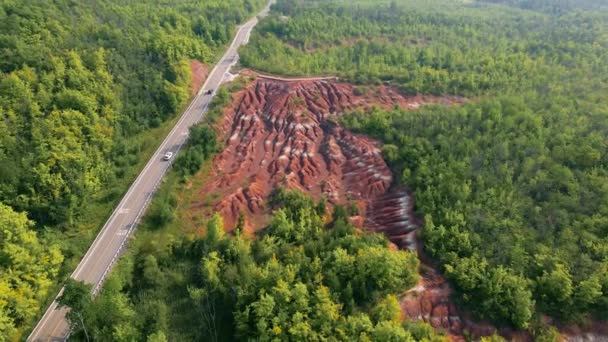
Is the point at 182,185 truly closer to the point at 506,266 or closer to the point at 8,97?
the point at 8,97

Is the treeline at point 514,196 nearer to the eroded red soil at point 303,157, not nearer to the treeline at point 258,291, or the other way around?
the eroded red soil at point 303,157

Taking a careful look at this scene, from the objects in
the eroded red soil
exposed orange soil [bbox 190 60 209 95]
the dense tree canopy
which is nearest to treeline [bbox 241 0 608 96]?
the eroded red soil

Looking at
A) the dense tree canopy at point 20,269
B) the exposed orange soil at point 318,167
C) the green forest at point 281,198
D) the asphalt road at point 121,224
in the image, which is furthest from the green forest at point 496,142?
the dense tree canopy at point 20,269

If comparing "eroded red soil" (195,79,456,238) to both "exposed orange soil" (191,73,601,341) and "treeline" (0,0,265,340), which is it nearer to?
"exposed orange soil" (191,73,601,341)

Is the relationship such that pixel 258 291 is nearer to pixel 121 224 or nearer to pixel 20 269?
pixel 121 224

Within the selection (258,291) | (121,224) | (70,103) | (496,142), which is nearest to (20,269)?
(121,224)

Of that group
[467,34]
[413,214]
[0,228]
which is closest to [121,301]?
[0,228]
